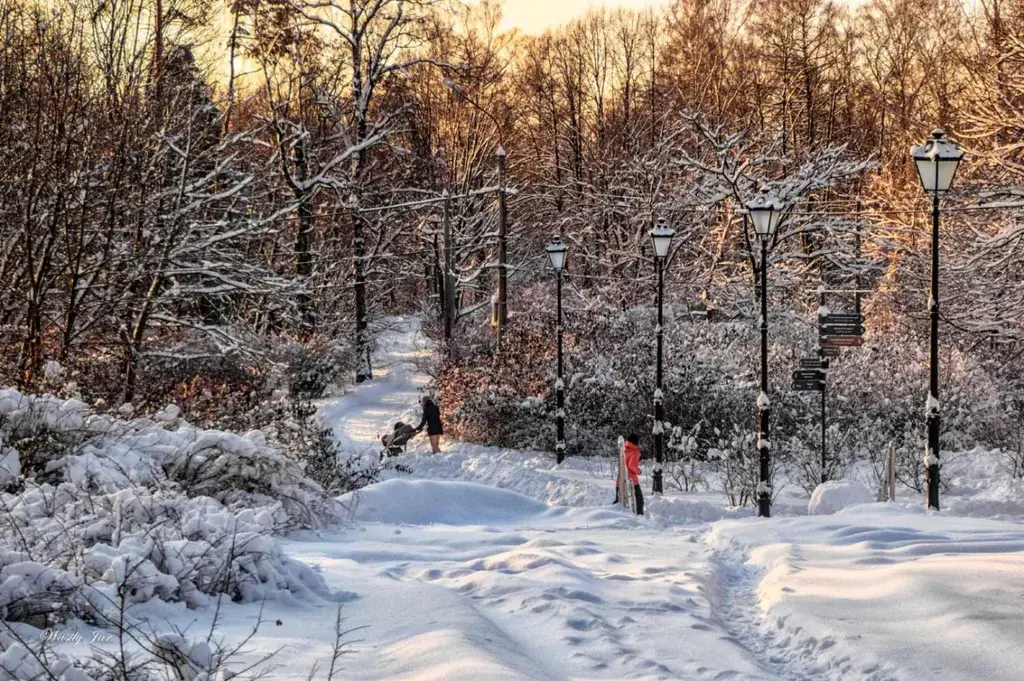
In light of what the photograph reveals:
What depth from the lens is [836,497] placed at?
1528 cm

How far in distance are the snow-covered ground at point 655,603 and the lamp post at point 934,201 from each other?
0.81 metres

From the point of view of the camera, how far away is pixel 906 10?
41.8 meters

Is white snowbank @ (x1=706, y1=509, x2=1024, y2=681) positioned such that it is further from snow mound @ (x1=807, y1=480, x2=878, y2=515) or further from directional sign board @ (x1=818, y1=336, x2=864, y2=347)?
directional sign board @ (x1=818, y1=336, x2=864, y2=347)

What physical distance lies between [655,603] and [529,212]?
43882 mm

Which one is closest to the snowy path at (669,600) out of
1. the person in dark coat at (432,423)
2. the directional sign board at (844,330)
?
the directional sign board at (844,330)

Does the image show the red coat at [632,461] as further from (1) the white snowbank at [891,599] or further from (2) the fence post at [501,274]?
(2) the fence post at [501,274]

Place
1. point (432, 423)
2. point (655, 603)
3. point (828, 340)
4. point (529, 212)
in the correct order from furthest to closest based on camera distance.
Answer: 1. point (529, 212)
2. point (432, 423)
3. point (828, 340)
4. point (655, 603)

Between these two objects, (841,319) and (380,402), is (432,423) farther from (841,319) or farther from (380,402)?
(841,319)

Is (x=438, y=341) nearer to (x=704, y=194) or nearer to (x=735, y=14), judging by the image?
(x=704, y=194)

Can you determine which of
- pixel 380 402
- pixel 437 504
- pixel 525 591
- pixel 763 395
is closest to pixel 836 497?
pixel 763 395

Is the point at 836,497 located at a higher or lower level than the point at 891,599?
lower

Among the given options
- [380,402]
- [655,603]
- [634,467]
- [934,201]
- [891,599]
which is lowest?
[380,402]

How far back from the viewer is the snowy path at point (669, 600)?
248 inches

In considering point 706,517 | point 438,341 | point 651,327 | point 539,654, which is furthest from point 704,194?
point 539,654
